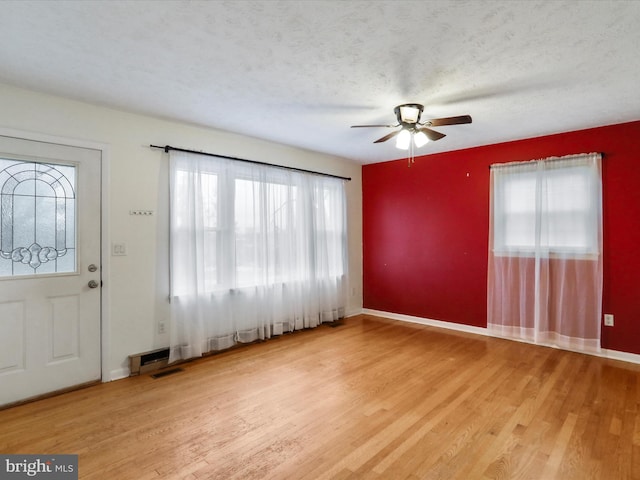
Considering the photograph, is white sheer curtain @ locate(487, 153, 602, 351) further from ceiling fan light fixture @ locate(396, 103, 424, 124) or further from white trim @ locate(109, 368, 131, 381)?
white trim @ locate(109, 368, 131, 381)

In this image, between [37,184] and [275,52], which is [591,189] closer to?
[275,52]

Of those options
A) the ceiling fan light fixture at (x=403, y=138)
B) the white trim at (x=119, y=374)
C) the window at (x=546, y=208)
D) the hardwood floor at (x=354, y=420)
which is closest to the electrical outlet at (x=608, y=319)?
the hardwood floor at (x=354, y=420)

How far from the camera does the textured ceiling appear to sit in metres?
1.82

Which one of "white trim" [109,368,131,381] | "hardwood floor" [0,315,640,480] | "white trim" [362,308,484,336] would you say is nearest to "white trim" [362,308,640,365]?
"white trim" [362,308,484,336]

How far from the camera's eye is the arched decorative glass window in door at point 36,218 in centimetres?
268

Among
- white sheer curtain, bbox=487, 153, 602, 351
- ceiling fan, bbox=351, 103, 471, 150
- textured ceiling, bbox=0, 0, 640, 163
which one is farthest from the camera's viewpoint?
white sheer curtain, bbox=487, 153, 602, 351

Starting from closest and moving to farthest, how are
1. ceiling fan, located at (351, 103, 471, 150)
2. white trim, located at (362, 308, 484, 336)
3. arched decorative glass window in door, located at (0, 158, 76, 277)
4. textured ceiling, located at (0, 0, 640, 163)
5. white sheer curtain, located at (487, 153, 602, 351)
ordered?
textured ceiling, located at (0, 0, 640, 163) → arched decorative glass window in door, located at (0, 158, 76, 277) → ceiling fan, located at (351, 103, 471, 150) → white sheer curtain, located at (487, 153, 602, 351) → white trim, located at (362, 308, 484, 336)

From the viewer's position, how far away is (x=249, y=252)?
4.18 metres

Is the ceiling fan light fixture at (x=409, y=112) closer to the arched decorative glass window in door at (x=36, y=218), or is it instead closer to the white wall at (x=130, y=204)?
the white wall at (x=130, y=204)

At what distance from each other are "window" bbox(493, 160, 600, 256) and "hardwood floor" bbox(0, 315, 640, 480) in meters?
1.30

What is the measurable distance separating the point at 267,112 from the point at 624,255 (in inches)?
160

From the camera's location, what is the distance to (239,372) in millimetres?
3363

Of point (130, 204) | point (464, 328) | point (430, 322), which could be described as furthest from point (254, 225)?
point (464, 328)

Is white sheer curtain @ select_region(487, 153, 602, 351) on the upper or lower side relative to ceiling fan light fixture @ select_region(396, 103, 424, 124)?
lower
